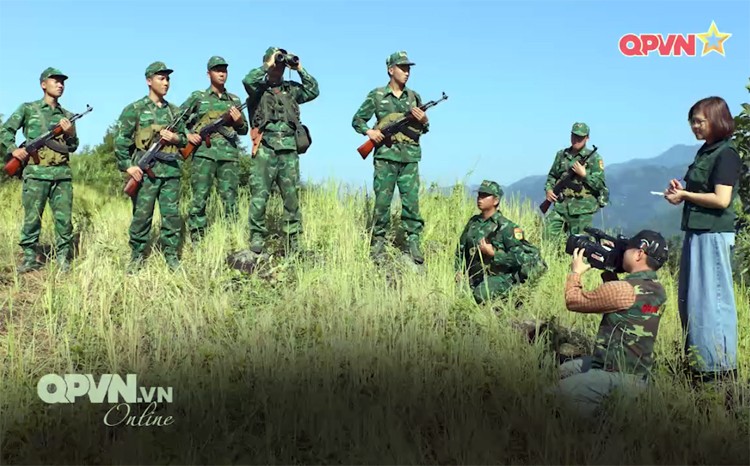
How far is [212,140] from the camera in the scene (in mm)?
8852

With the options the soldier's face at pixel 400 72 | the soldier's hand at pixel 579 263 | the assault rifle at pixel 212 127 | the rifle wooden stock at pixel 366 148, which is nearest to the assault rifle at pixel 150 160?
the assault rifle at pixel 212 127

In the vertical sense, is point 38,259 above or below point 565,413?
above

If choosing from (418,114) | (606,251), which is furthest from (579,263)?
(418,114)

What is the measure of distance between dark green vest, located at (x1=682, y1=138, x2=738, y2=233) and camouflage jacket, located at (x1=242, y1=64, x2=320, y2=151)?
4.33 meters

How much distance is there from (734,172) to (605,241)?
0.98 meters

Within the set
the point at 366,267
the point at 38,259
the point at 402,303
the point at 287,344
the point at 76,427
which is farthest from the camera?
the point at 38,259

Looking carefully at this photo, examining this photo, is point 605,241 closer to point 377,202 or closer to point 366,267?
point 366,267

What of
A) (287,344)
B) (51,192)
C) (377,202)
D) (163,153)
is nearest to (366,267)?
(377,202)

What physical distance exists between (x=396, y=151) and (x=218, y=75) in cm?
256

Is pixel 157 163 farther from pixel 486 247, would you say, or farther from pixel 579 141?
pixel 579 141

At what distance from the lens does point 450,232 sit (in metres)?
9.21

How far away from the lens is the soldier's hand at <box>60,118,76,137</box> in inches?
310

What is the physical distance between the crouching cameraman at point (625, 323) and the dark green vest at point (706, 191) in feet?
2.02

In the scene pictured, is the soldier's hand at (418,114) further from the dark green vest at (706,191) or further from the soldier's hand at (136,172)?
the dark green vest at (706,191)
